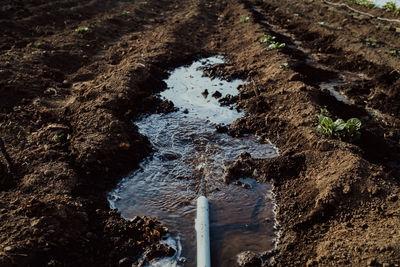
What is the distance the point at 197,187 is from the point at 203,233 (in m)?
1.18

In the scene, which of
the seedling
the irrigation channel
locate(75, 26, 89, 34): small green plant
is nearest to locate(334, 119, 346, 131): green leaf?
the irrigation channel

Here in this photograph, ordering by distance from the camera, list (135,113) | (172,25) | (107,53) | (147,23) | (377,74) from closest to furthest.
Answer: (135,113), (377,74), (107,53), (172,25), (147,23)

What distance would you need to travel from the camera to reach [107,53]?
10.1m

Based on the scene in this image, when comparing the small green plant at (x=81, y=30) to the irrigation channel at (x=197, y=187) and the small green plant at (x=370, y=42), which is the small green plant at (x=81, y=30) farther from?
the small green plant at (x=370, y=42)

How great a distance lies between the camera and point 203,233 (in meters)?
4.14

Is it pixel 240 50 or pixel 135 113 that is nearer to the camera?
pixel 135 113

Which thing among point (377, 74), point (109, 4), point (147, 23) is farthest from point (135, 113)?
point (109, 4)

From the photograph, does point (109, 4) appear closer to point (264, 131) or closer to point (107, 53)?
point (107, 53)

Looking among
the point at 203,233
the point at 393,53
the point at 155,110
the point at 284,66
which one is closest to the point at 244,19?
the point at 284,66

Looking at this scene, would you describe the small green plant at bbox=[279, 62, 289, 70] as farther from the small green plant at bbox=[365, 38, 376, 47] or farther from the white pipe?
the white pipe

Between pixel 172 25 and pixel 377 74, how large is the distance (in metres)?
8.34

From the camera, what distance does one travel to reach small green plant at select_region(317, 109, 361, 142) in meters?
5.45

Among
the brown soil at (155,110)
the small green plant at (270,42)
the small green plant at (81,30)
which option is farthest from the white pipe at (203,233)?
the small green plant at (81,30)

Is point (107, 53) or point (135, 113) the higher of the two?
point (107, 53)
